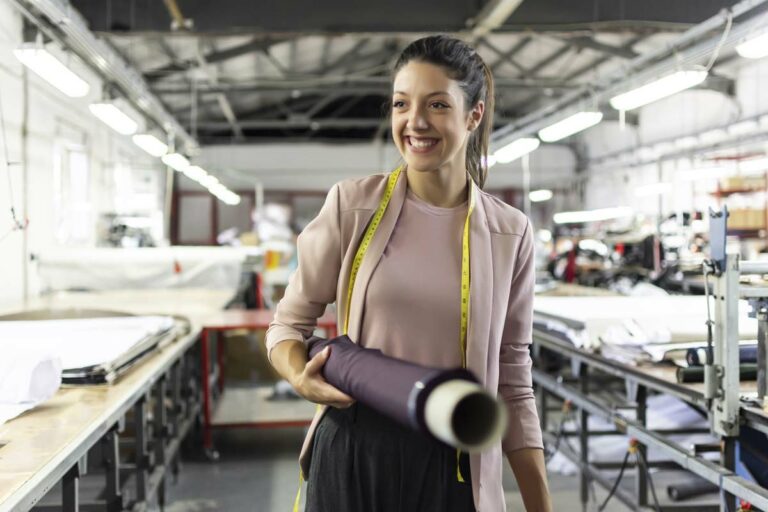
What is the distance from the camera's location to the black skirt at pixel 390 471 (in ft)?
3.32

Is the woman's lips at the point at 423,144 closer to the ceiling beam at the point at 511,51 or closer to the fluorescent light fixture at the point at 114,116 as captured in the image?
the fluorescent light fixture at the point at 114,116

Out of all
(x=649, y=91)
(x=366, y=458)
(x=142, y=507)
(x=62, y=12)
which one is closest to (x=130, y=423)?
(x=142, y=507)

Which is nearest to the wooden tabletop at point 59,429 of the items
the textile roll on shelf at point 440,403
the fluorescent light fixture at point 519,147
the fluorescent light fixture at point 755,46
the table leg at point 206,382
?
the textile roll on shelf at point 440,403

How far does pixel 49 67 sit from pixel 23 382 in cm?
244

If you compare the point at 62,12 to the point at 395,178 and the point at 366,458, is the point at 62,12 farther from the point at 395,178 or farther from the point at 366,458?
the point at 366,458

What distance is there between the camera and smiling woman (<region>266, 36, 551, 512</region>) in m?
1.01

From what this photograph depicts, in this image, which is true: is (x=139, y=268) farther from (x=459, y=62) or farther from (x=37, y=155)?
(x=459, y=62)

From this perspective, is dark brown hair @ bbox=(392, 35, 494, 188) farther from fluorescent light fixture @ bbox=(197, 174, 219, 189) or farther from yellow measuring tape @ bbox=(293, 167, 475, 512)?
fluorescent light fixture @ bbox=(197, 174, 219, 189)

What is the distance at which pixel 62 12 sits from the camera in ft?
12.5

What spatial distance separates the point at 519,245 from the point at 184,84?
368 inches

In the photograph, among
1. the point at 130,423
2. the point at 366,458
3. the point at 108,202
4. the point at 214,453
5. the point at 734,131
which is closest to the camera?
the point at 366,458

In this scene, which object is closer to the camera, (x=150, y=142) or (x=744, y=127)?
(x=150, y=142)

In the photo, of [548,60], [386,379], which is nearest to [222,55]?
[548,60]

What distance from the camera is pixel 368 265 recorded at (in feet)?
3.39
